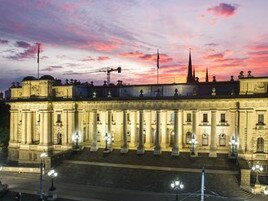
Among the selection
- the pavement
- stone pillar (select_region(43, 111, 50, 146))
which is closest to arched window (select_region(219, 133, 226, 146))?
the pavement

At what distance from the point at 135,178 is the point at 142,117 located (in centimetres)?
1459

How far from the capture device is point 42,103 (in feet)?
252

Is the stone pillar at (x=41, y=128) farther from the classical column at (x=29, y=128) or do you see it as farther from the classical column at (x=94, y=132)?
the classical column at (x=94, y=132)

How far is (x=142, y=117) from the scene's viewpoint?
7012 centimetres

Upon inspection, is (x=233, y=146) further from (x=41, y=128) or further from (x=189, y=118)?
(x=41, y=128)

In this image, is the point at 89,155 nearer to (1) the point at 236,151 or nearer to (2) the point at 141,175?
(2) the point at 141,175

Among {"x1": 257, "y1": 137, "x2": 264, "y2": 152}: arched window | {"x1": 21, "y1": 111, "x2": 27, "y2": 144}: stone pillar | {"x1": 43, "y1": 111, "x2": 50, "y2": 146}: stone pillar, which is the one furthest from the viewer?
{"x1": 21, "y1": 111, "x2": 27, "y2": 144}: stone pillar

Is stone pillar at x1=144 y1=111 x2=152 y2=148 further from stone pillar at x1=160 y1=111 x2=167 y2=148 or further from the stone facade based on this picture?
stone pillar at x1=160 y1=111 x2=167 y2=148

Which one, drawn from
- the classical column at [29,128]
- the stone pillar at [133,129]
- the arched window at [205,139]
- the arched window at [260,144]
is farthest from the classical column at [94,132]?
the arched window at [260,144]

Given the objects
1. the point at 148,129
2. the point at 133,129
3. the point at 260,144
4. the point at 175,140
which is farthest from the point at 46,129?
the point at 260,144

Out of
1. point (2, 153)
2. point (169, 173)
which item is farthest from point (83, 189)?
point (2, 153)

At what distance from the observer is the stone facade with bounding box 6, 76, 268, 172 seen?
62344 millimetres

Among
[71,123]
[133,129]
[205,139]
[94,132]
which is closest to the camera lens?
[205,139]

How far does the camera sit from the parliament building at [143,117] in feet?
205
